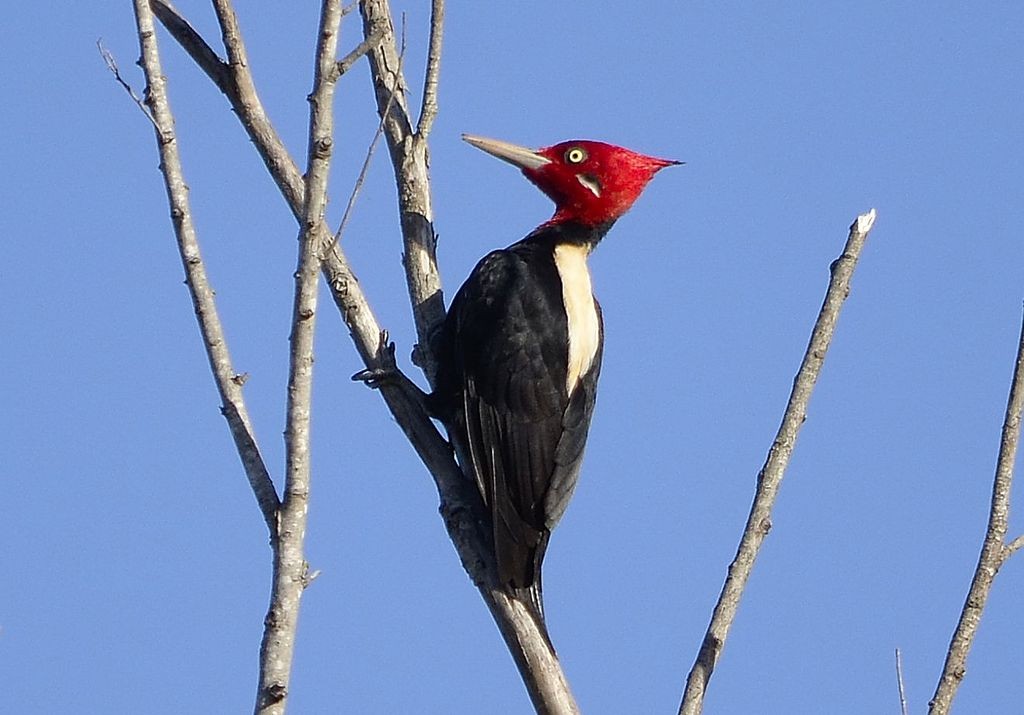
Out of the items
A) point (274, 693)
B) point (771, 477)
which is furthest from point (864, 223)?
point (274, 693)

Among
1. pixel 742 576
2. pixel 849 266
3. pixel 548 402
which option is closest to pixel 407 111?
pixel 548 402

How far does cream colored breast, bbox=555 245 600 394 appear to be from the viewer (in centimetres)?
559

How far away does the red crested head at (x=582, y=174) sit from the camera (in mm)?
6188

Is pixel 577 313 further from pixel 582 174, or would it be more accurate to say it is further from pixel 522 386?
pixel 582 174

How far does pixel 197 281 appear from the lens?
370cm

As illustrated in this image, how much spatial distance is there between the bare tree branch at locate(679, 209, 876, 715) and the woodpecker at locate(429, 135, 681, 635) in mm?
1084

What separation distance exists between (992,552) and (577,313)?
223 centimetres

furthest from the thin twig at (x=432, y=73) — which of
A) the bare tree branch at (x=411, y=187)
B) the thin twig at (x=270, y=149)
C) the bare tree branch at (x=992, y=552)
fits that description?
the bare tree branch at (x=992, y=552)

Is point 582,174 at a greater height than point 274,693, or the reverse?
point 582,174

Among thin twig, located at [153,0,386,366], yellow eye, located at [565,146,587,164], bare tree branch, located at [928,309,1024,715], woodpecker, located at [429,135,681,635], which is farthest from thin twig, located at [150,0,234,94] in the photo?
bare tree branch, located at [928,309,1024,715]

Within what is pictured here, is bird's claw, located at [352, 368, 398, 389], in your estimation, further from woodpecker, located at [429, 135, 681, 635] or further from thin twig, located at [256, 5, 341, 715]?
thin twig, located at [256, 5, 341, 715]

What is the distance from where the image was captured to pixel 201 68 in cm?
484

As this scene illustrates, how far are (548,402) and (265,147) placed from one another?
1.39 meters

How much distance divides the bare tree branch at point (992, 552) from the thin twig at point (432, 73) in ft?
7.04
